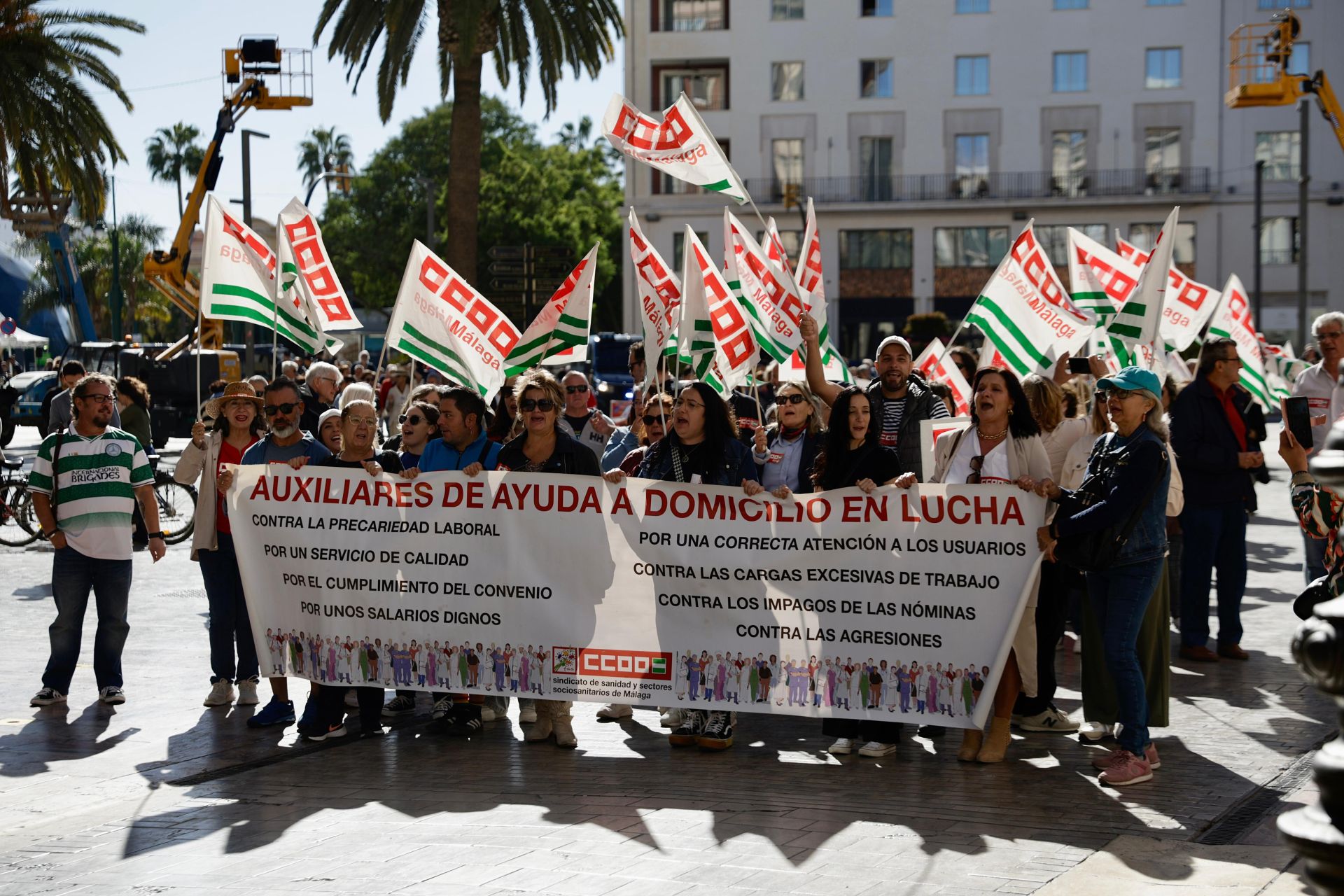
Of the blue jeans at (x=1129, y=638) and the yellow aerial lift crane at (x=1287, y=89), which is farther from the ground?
the yellow aerial lift crane at (x=1287, y=89)

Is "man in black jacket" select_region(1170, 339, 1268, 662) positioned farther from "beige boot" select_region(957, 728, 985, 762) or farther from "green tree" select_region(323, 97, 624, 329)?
"green tree" select_region(323, 97, 624, 329)

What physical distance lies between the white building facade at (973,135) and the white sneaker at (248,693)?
4705 centimetres

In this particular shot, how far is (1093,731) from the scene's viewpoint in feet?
25.2

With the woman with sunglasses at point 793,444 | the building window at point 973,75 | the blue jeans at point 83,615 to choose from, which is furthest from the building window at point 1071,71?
the blue jeans at point 83,615

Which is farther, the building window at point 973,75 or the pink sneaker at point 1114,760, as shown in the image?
the building window at point 973,75

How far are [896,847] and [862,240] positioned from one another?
5313cm

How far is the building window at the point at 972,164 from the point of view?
56.6 m

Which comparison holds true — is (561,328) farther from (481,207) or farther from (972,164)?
(481,207)

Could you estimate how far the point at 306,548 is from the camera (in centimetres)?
803

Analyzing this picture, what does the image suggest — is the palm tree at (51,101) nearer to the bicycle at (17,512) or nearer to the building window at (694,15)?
the bicycle at (17,512)

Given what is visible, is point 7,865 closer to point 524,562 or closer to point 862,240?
point 524,562

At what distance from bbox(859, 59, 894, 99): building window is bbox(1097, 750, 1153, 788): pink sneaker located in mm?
52680

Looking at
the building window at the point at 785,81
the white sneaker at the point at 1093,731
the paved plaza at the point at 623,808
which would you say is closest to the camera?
the paved plaza at the point at 623,808

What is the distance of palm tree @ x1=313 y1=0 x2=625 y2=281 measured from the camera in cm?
2244
